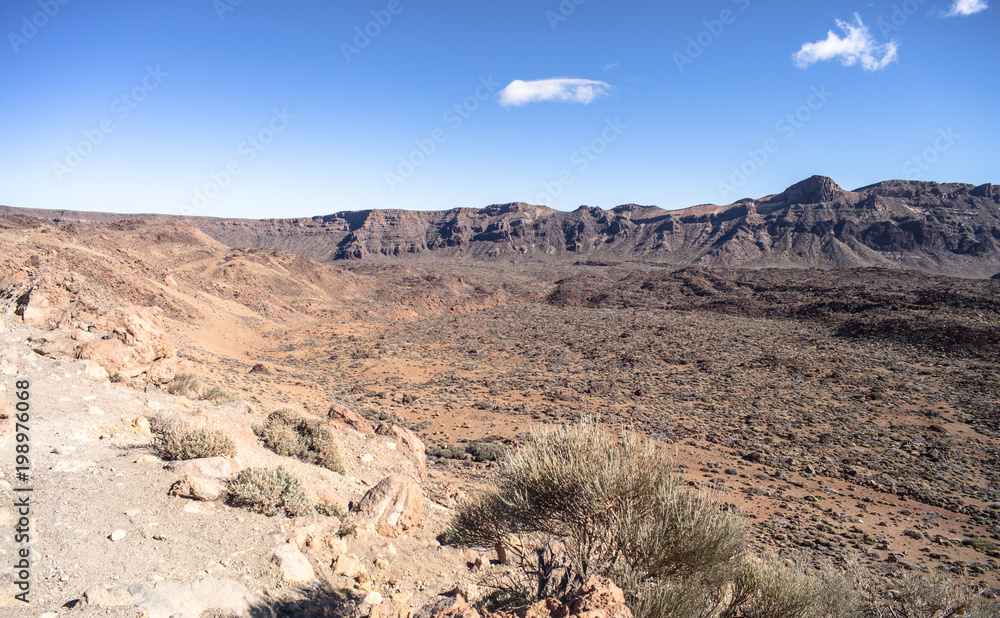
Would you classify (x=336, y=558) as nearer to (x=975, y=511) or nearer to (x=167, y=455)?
(x=167, y=455)

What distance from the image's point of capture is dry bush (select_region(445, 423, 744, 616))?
3.93 meters

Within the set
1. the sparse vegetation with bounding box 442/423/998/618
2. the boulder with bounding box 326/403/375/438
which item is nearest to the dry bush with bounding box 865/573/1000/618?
the sparse vegetation with bounding box 442/423/998/618

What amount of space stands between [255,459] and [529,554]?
12.8 ft

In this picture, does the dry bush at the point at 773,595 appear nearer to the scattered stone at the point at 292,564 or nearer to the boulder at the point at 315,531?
the scattered stone at the point at 292,564

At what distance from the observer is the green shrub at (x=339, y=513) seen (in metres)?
5.25

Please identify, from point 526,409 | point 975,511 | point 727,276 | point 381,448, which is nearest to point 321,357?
point 526,409

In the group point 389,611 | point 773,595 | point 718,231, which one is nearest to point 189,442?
point 389,611

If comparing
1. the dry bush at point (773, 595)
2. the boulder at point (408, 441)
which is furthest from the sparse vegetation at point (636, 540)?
the boulder at point (408, 441)

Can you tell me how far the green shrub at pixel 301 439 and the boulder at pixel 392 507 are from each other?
60.3 inches

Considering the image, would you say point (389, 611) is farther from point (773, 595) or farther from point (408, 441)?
point (408, 441)

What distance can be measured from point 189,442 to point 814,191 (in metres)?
118

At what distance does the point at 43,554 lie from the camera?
11.4ft

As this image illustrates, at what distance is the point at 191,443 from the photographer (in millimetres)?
5531

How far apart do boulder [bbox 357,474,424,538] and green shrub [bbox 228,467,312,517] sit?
0.78 meters
